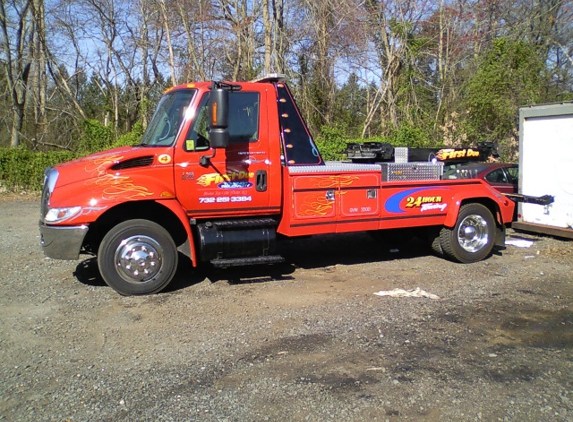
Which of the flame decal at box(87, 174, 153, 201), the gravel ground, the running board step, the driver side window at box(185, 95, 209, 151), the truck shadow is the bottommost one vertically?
the gravel ground

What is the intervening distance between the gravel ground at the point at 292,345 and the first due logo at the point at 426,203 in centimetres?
94

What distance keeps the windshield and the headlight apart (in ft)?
4.46

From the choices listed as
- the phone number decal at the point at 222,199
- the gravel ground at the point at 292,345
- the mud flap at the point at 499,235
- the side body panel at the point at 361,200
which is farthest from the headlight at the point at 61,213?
the mud flap at the point at 499,235

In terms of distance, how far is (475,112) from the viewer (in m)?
19.2

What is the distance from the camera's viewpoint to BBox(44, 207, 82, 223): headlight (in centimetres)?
615

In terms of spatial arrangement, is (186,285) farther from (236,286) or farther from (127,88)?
(127,88)

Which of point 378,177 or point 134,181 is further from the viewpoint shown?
point 378,177

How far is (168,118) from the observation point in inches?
275

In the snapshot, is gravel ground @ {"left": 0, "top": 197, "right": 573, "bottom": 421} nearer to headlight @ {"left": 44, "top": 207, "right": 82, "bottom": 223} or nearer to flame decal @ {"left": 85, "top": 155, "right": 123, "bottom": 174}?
headlight @ {"left": 44, "top": 207, "right": 82, "bottom": 223}

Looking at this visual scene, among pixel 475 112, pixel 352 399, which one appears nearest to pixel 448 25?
pixel 475 112

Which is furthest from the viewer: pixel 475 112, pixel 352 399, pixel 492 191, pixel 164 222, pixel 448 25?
pixel 448 25

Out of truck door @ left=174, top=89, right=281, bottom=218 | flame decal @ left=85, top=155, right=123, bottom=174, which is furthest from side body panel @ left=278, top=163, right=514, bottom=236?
flame decal @ left=85, top=155, right=123, bottom=174

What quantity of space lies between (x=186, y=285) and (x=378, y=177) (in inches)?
121

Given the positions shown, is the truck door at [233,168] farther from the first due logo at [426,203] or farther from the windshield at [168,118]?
the first due logo at [426,203]
